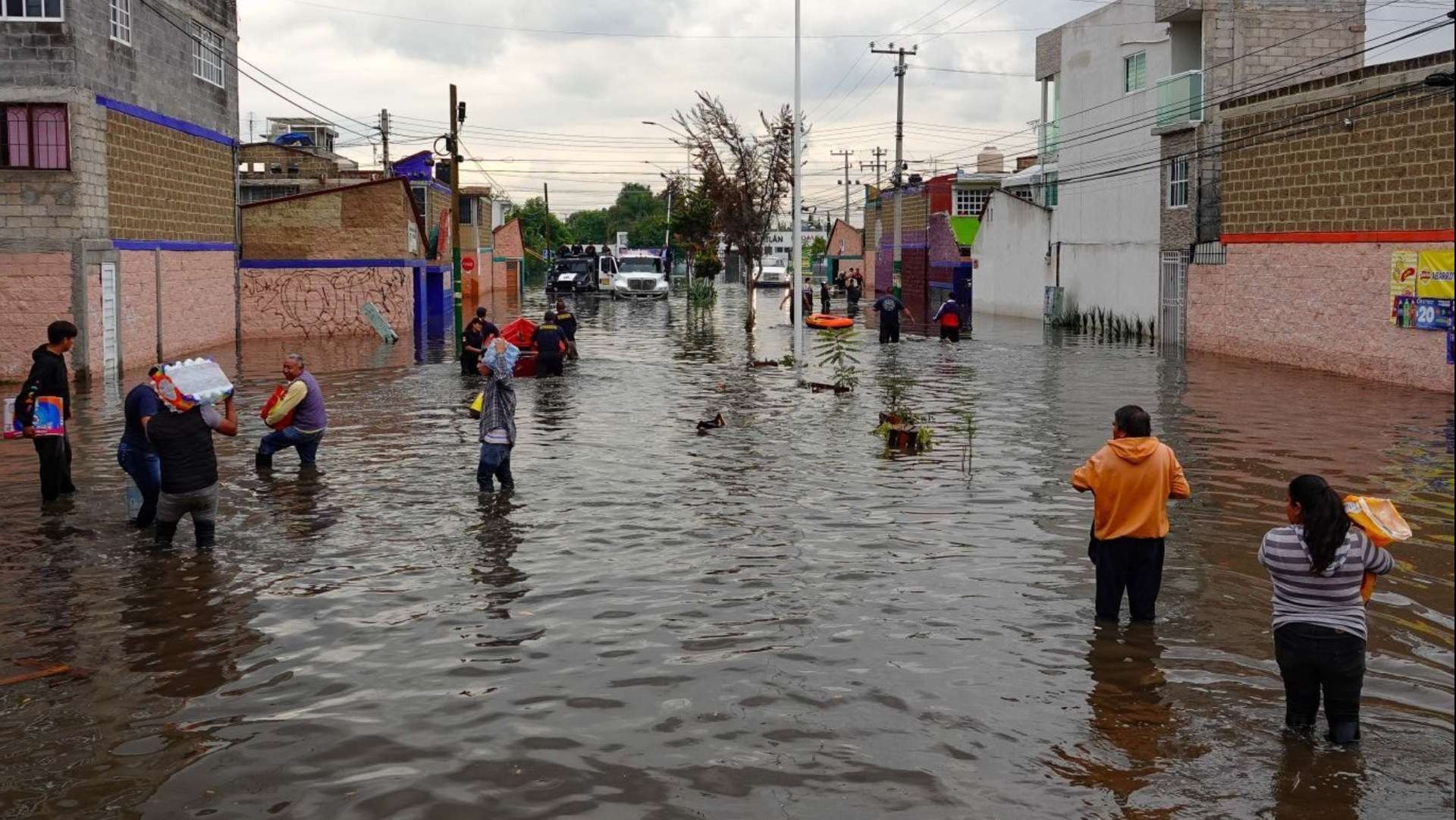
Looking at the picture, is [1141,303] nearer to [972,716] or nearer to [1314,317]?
[1314,317]

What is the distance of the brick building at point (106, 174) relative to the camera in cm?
2481

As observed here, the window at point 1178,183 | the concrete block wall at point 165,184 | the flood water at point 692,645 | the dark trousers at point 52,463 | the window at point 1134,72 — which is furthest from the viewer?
the window at point 1134,72

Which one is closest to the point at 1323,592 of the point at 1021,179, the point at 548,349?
the point at 548,349

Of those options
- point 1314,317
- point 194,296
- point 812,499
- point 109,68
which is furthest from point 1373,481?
point 194,296

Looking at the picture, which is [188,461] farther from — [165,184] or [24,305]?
[165,184]

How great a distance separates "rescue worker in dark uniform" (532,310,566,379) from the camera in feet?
85.9

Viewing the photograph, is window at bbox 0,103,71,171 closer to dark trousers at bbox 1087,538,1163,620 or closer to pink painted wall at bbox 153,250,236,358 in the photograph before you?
pink painted wall at bbox 153,250,236,358

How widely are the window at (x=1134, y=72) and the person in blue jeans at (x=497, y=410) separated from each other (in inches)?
1228

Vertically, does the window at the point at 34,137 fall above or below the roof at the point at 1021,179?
below

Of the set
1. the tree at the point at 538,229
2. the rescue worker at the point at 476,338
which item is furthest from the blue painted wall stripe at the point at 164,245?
the tree at the point at 538,229

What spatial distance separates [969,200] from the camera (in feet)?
220

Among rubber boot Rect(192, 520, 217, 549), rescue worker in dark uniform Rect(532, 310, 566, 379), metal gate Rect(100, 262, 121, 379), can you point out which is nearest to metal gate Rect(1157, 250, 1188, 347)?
rescue worker in dark uniform Rect(532, 310, 566, 379)

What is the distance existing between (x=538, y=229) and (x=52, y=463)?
114975 millimetres

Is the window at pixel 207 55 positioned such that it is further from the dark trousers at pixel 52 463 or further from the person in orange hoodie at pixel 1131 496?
the person in orange hoodie at pixel 1131 496
